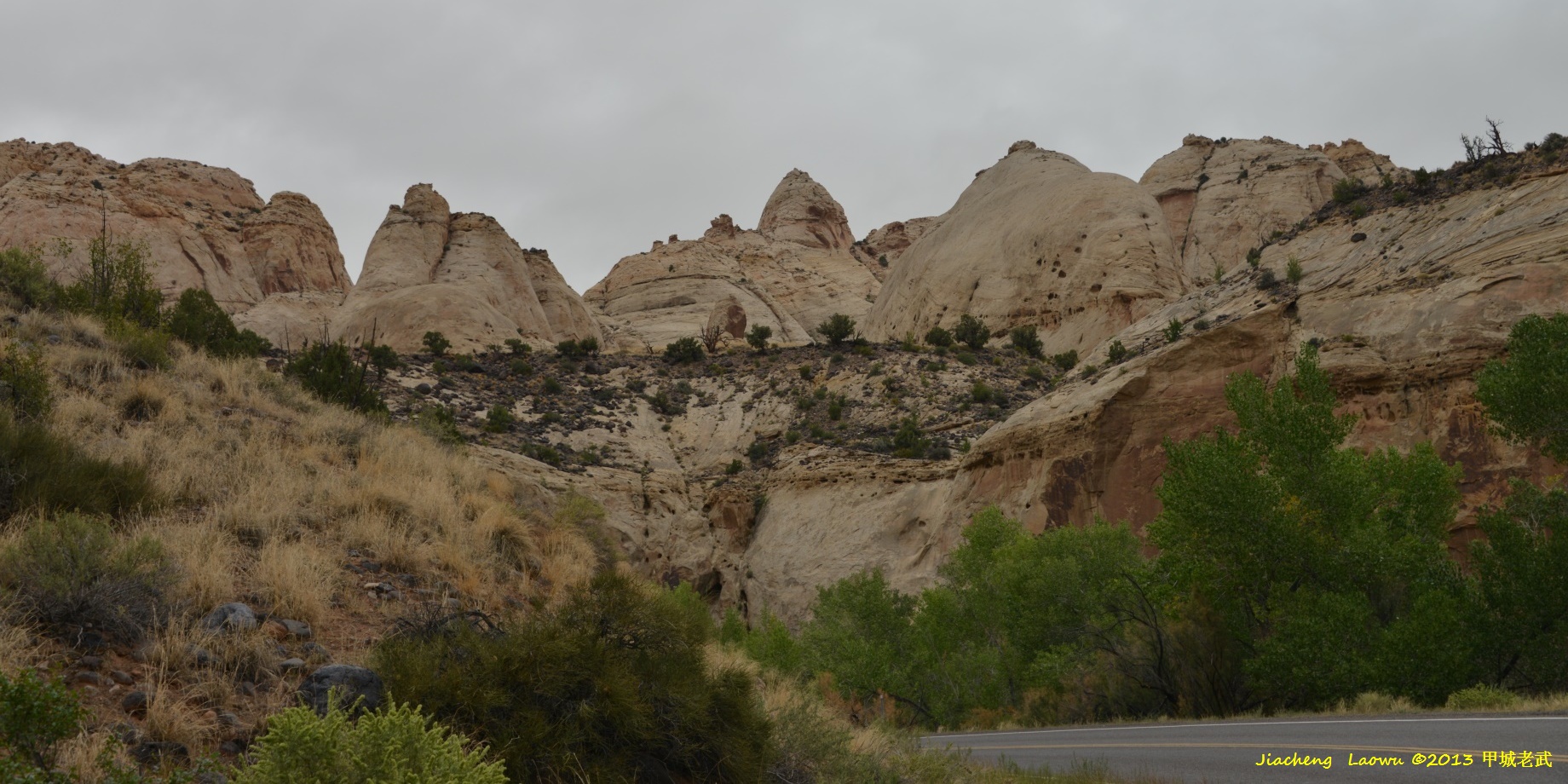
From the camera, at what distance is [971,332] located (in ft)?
172

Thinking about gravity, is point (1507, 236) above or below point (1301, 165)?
below

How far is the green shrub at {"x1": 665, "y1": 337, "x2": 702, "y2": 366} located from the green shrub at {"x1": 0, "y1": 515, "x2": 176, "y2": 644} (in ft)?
158

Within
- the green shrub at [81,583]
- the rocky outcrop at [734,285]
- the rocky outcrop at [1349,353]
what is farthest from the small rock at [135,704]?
the rocky outcrop at [734,285]

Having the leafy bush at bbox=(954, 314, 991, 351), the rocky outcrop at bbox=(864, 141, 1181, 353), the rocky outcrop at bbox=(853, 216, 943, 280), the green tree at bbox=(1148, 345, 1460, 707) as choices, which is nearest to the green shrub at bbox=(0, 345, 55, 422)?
the green tree at bbox=(1148, 345, 1460, 707)

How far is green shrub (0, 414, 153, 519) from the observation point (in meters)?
7.59

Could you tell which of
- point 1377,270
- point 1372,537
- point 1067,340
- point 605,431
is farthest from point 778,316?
point 1372,537

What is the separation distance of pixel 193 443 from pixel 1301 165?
77057 mm

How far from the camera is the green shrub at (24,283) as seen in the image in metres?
15.8

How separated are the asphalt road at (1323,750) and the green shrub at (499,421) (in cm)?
2972

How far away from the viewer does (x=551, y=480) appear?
35.5m

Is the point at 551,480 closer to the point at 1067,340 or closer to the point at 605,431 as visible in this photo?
the point at 605,431

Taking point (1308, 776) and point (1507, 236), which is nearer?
point (1308, 776)

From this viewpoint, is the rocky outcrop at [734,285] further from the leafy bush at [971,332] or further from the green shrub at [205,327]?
the green shrub at [205,327]

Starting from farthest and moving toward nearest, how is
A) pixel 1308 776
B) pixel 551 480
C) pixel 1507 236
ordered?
pixel 551 480 → pixel 1507 236 → pixel 1308 776
